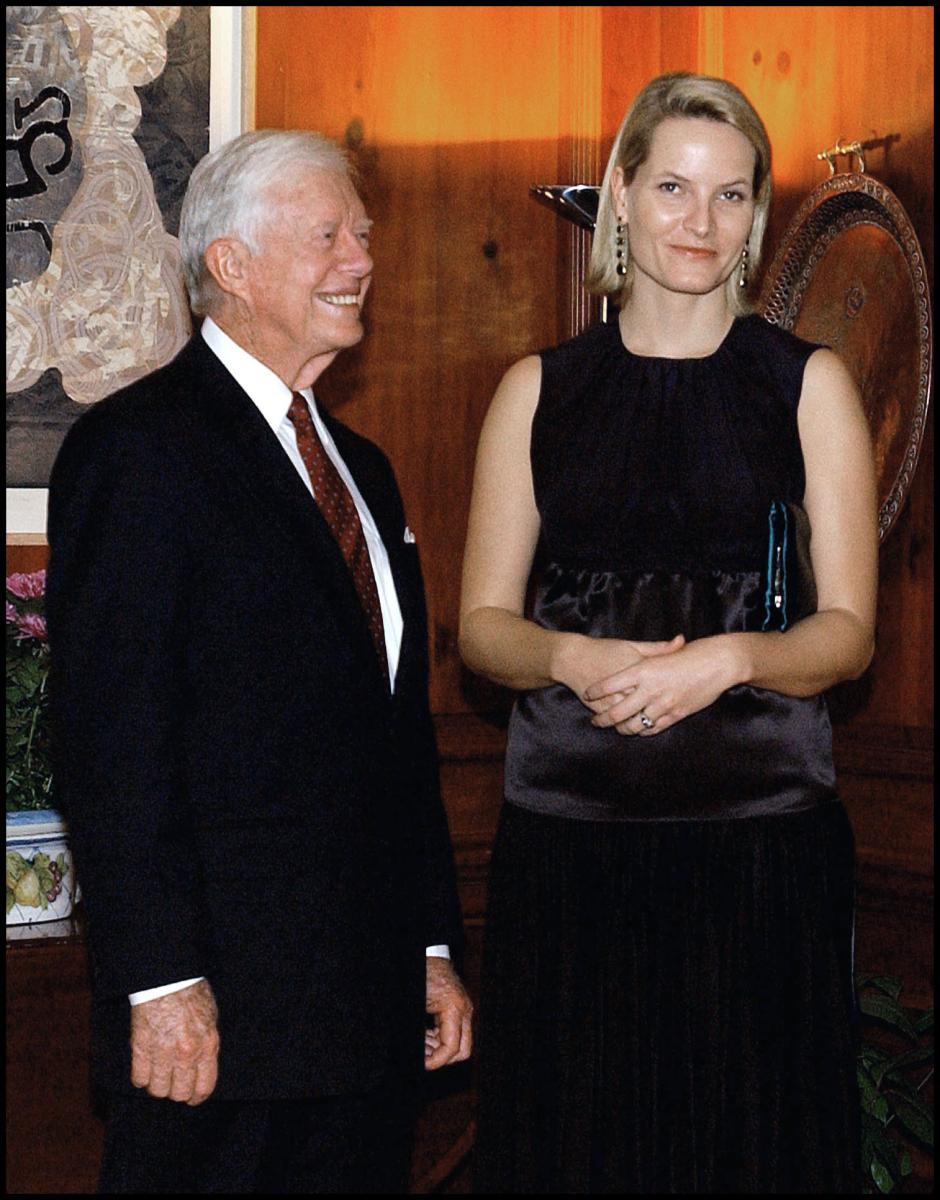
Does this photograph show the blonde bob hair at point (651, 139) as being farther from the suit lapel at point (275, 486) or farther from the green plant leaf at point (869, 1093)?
the green plant leaf at point (869, 1093)

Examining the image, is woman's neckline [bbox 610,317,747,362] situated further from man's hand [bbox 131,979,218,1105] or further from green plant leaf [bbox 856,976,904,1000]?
green plant leaf [bbox 856,976,904,1000]

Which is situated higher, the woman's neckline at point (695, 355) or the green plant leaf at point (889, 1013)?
the woman's neckline at point (695, 355)

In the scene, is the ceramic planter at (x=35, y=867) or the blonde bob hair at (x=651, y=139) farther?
the ceramic planter at (x=35, y=867)

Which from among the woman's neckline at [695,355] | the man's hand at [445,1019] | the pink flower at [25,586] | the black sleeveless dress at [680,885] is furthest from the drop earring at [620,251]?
the pink flower at [25,586]

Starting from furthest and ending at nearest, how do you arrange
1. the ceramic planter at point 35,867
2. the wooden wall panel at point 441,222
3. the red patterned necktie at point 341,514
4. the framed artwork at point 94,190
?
the wooden wall panel at point 441,222 < the framed artwork at point 94,190 < the ceramic planter at point 35,867 < the red patterned necktie at point 341,514

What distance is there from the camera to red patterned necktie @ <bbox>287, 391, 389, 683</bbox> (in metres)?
1.80

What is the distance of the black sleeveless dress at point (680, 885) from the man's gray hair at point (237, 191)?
51 cm

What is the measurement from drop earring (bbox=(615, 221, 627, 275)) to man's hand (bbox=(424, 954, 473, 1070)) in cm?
95

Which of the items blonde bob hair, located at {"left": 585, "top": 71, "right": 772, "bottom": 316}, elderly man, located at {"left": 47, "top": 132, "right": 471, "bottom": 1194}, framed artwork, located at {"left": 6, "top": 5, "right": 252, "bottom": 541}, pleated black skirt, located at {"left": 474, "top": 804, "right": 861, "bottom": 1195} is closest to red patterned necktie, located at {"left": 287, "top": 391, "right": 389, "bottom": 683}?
elderly man, located at {"left": 47, "top": 132, "right": 471, "bottom": 1194}

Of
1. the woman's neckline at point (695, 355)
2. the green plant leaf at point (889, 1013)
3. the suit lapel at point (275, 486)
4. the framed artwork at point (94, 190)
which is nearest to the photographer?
the suit lapel at point (275, 486)

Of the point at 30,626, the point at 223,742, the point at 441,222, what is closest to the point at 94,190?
the point at 441,222

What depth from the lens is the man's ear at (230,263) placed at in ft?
6.00

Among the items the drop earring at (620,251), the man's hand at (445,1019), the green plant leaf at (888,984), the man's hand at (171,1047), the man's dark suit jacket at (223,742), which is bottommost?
the green plant leaf at (888,984)

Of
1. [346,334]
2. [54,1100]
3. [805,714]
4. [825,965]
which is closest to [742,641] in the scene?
[805,714]
